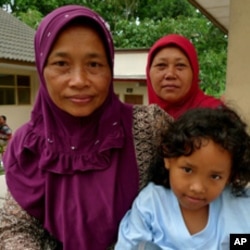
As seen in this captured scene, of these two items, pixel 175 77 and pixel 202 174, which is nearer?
pixel 202 174

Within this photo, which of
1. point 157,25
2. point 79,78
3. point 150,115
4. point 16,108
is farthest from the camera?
point 157,25

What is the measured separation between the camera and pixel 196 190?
3.86ft

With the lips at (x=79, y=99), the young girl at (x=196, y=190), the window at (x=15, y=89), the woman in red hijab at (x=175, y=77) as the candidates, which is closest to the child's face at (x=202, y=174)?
the young girl at (x=196, y=190)

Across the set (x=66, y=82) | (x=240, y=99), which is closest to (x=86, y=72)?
(x=66, y=82)

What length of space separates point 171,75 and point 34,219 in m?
1.02

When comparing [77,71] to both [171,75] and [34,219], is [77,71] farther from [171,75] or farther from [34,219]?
[171,75]

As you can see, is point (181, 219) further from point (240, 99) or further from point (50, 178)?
point (240, 99)

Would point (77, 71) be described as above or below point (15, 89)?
below

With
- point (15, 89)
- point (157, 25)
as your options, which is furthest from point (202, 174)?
point (157, 25)

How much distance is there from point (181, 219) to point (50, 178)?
0.45 m

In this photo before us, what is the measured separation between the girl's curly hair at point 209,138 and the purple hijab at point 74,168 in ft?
0.33

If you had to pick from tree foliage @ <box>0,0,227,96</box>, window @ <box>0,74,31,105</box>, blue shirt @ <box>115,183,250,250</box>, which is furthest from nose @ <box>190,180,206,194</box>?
window @ <box>0,74,31,105</box>

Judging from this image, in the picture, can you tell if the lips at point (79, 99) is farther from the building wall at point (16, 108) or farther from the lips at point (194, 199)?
the building wall at point (16, 108)

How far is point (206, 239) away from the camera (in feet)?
4.05
